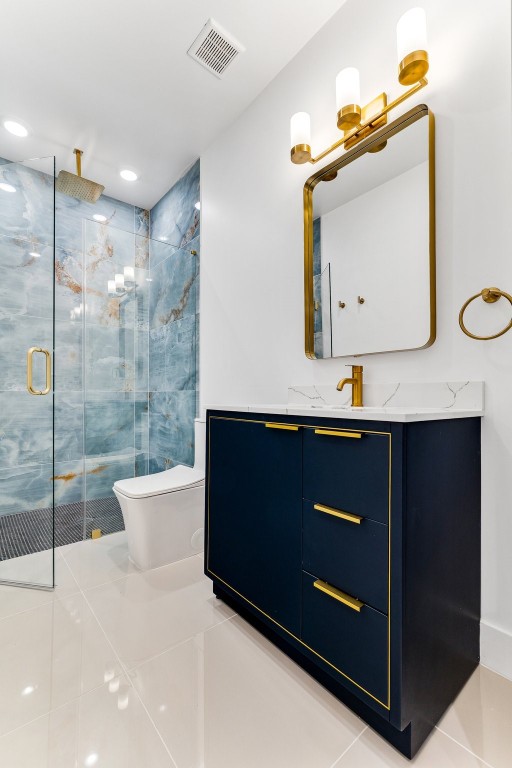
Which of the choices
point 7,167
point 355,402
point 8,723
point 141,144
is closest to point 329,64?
point 141,144

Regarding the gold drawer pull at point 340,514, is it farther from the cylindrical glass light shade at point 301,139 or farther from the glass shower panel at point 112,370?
the glass shower panel at point 112,370

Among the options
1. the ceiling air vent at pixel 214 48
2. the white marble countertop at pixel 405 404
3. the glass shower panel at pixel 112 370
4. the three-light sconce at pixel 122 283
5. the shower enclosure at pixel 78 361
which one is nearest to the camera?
the white marble countertop at pixel 405 404

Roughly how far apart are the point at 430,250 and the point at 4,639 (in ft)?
7.15

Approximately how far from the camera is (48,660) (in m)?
1.29

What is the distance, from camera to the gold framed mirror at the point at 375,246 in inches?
54.7

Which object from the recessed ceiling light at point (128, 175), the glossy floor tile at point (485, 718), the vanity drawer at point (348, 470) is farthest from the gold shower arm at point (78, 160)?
the glossy floor tile at point (485, 718)

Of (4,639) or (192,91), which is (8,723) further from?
(192,91)

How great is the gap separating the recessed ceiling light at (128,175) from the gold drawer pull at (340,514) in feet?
9.73

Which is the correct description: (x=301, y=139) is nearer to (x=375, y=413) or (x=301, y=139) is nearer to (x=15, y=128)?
(x=375, y=413)

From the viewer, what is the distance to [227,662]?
129cm

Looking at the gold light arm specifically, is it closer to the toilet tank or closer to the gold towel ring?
the gold towel ring

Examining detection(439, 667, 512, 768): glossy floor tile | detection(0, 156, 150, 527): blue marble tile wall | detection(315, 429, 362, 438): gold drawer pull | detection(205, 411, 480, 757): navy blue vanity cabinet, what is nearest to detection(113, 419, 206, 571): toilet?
detection(0, 156, 150, 527): blue marble tile wall

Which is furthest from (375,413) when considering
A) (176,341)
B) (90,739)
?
(176,341)

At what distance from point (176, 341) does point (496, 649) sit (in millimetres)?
2420
